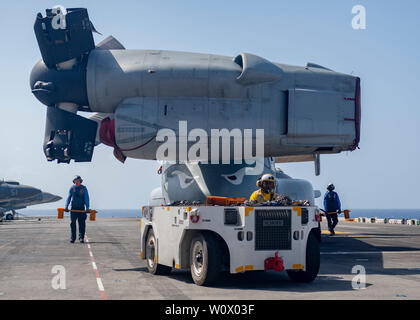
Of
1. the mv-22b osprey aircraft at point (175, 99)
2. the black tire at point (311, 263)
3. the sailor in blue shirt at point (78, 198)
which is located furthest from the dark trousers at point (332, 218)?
the black tire at point (311, 263)

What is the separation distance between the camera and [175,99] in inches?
584

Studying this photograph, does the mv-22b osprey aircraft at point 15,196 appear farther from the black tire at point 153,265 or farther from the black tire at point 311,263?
the black tire at point 311,263

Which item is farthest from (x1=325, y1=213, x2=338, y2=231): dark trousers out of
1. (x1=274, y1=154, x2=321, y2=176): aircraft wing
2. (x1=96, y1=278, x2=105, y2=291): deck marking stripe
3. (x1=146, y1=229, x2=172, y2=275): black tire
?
(x1=96, y1=278, x2=105, y2=291): deck marking stripe

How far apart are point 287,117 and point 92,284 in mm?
7972

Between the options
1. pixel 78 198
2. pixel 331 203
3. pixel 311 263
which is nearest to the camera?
pixel 311 263

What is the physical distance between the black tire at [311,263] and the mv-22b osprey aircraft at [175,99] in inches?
220

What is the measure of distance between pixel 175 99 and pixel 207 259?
6.80 m

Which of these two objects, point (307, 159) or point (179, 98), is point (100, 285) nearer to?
point (179, 98)

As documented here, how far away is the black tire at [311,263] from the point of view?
984cm

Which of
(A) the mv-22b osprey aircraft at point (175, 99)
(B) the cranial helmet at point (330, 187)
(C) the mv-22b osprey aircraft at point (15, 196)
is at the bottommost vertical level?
(C) the mv-22b osprey aircraft at point (15, 196)

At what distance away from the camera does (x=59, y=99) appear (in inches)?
614

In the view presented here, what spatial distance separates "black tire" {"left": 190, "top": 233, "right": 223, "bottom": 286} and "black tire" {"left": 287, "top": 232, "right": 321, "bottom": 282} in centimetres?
175

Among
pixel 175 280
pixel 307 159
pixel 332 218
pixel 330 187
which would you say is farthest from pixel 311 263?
pixel 307 159

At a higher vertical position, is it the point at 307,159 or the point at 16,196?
the point at 307,159
